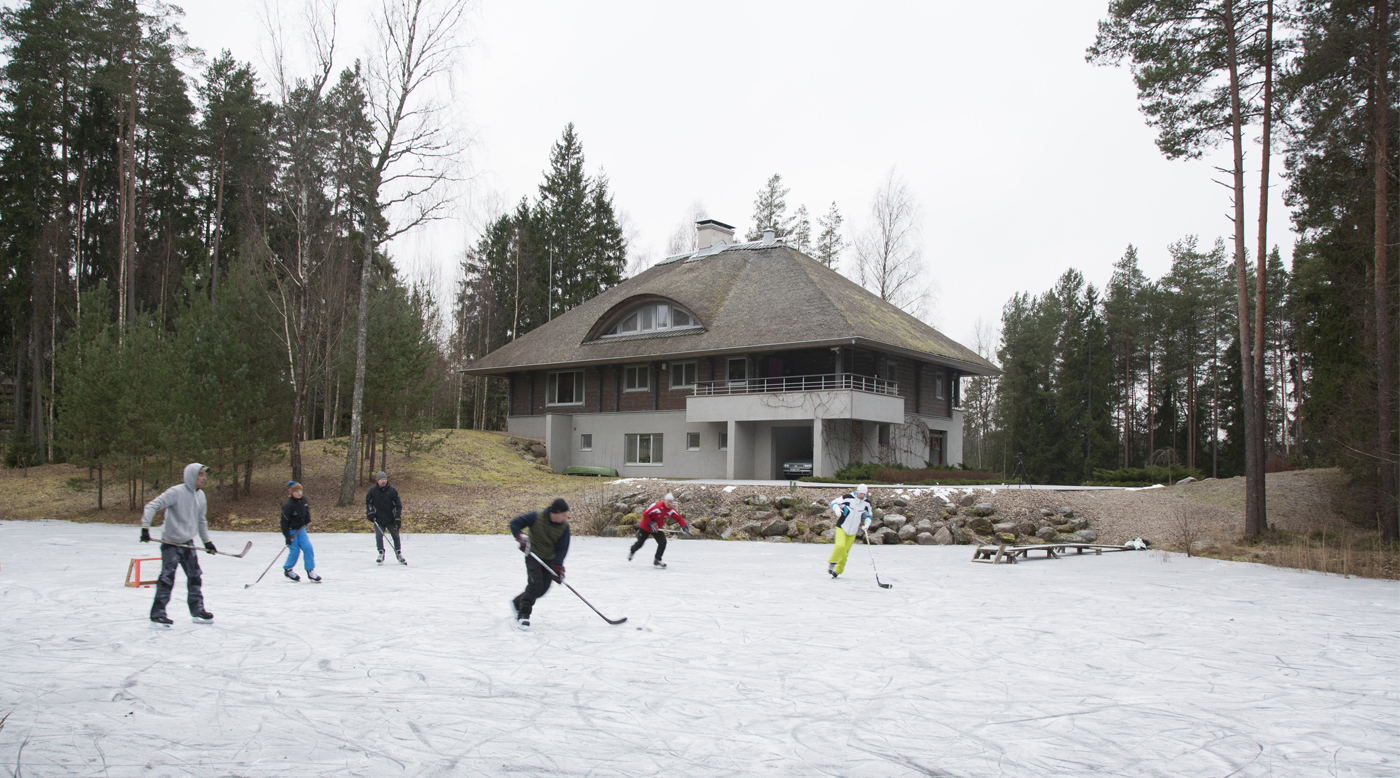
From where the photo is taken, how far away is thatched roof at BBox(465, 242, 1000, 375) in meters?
30.5

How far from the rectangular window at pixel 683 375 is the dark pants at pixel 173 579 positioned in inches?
1006

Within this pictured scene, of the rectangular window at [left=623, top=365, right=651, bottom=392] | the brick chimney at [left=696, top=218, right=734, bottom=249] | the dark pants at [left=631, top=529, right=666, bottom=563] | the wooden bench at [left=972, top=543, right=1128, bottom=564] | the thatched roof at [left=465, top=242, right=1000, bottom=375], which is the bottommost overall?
the wooden bench at [left=972, top=543, right=1128, bottom=564]

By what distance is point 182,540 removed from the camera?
883 centimetres

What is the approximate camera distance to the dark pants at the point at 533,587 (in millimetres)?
8711

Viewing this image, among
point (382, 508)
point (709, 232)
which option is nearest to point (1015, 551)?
point (382, 508)

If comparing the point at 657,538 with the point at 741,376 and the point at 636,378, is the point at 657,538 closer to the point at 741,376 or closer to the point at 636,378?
the point at 741,376

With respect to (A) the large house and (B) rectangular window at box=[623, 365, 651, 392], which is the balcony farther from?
(B) rectangular window at box=[623, 365, 651, 392]

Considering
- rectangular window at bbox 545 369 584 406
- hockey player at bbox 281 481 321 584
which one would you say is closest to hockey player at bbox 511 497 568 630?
hockey player at bbox 281 481 321 584

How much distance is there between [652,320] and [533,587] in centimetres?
2771

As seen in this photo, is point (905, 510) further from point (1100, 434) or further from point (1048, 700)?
point (1100, 434)

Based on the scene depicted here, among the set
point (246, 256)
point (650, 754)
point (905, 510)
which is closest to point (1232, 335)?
point (905, 510)

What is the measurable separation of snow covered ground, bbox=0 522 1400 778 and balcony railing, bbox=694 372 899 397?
18.8 meters

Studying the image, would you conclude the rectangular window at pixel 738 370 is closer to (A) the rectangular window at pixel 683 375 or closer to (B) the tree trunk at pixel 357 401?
(A) the rectangular window at pixel 683 375

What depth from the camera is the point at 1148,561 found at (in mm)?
15688
